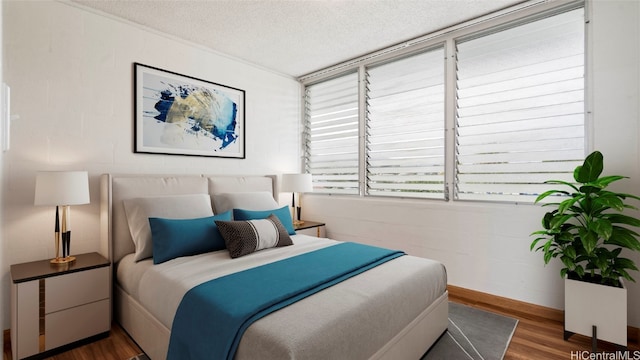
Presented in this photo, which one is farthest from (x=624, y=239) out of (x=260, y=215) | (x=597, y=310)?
(x=260, y=215)

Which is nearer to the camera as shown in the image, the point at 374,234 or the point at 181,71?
the point at 181,71

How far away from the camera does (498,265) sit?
8.98ft

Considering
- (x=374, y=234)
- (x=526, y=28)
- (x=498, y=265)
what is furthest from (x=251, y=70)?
(x=498, y=265)

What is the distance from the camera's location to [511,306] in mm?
2658

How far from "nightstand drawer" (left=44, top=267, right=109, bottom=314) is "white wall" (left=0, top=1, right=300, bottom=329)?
1.64 ft

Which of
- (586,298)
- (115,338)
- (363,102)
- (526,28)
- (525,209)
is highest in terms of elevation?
(526,28)

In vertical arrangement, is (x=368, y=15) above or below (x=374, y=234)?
above

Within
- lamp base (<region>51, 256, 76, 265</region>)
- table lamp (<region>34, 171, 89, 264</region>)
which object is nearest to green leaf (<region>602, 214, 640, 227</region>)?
table lamp (<region>34, 171, 89, 264</region>)

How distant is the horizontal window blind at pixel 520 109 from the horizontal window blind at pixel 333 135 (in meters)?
1.31

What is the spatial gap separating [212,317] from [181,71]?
2.66 m

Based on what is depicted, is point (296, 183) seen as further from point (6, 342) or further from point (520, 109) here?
point (6, 342)

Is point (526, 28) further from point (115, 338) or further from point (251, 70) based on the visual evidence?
point (115, 338)

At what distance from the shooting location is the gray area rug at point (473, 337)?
200 cm

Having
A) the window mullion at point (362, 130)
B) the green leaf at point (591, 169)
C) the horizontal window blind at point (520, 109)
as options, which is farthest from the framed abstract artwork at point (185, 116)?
the green leaf at point (591, 169)
